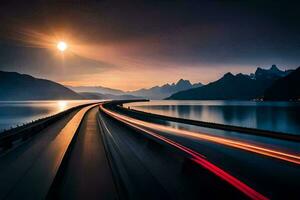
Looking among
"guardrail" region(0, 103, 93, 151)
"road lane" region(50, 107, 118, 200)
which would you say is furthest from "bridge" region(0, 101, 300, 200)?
"guardrail" region(0, 103, 93, 151)

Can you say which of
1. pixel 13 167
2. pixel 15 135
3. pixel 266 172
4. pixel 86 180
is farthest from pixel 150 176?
pixel 15 135

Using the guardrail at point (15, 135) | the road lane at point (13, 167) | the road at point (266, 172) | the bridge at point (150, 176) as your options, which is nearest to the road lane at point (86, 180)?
the bridge at point (150, 176)

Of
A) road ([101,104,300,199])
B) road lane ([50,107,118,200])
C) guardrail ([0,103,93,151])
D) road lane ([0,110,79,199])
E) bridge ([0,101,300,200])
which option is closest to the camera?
road ([101,104,300,199])

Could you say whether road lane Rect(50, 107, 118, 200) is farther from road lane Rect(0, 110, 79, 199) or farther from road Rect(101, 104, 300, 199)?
road Rect(101, 104, 300, 199)

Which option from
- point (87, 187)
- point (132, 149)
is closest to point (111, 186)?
point (87, 187)

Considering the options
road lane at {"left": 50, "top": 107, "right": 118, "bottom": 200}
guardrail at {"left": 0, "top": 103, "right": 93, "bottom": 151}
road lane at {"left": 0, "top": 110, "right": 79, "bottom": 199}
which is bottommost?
road lane at {"left": 50, "top": 107, "right": 118, "bottom": 200}

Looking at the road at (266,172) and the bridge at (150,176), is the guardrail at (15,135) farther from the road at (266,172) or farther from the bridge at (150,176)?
the road at (266,172)

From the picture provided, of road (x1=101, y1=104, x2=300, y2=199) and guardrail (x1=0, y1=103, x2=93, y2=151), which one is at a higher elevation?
guardrail (x1=0, y1=103, x2=93, y2=151)

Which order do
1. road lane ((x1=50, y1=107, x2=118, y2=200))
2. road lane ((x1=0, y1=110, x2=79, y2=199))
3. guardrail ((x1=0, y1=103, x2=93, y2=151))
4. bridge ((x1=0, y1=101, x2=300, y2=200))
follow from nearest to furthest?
1. bridge ((x1=0, y1=101, x2=300, y2=200))
2. road lane ((x1=50, y1=107, x2=118, y2=200))
3. road lane ((x1=0, y1=110, x2=79, y2=199))
4. guardrail ((x1=0, y1=103, x2=93, y2=151))

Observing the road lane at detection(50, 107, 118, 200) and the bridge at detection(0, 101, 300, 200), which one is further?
the road lane at detection(50, 107, 118, 200)

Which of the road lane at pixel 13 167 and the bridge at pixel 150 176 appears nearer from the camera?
the bridge at pixel 150 176

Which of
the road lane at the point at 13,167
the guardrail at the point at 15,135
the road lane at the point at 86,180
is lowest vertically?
the road lane at the point at 86,180

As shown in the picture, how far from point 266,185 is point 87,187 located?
5068 millimetres

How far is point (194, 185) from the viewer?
8109mm
